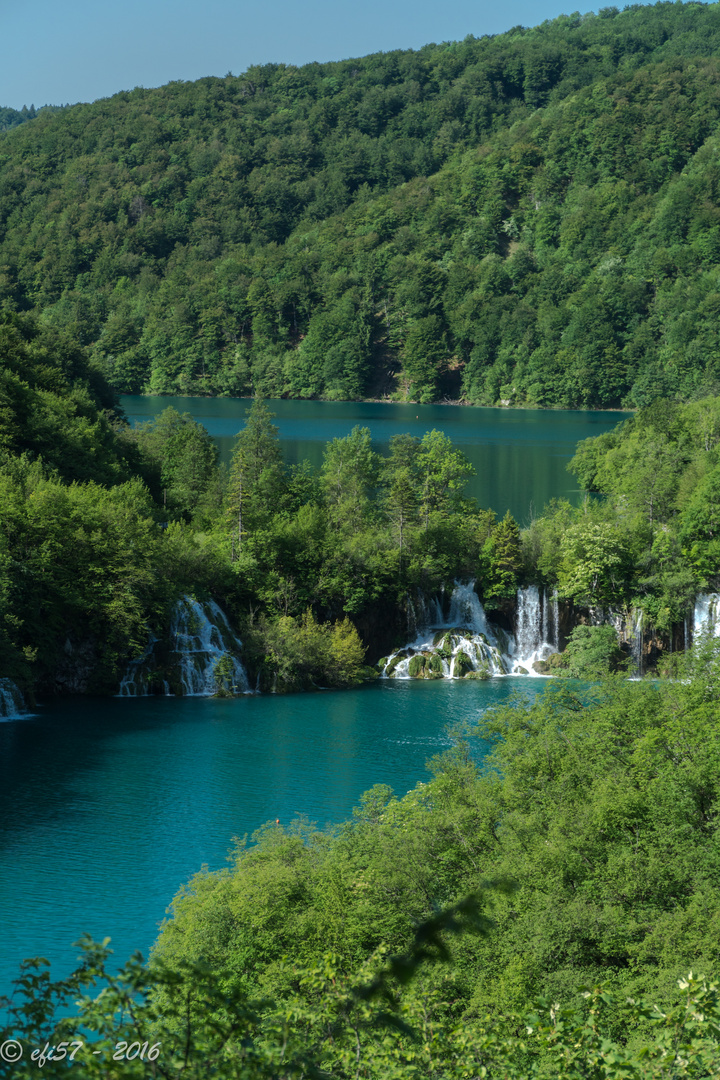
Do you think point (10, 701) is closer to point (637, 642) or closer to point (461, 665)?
point (461, 665)

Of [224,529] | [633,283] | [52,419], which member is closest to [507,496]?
[224,529]

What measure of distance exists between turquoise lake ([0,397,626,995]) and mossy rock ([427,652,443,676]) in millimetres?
1700

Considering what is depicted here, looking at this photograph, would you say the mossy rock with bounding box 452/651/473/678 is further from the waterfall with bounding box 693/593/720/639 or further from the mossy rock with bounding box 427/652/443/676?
the waterfall with bounding box 693/593/720/639

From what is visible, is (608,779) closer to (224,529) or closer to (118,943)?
(118,943)

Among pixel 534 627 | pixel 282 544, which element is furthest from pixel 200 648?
pixel 534 627

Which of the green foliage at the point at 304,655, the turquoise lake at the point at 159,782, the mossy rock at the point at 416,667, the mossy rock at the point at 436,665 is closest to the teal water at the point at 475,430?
the mossy rock at the point at 436,665

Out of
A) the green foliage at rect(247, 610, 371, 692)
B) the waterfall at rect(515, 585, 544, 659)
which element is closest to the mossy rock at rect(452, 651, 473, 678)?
the waterfall at rect(515, 585, 544, 659)

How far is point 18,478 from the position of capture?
165 ft

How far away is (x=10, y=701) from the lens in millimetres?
42906

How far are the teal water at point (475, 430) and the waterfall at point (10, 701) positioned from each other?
3803 cm

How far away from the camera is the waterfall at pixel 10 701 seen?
4250cm

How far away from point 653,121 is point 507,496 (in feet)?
451

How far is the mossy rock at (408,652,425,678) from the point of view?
2094 inches

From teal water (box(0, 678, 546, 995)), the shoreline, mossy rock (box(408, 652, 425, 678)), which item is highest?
the shoreline
